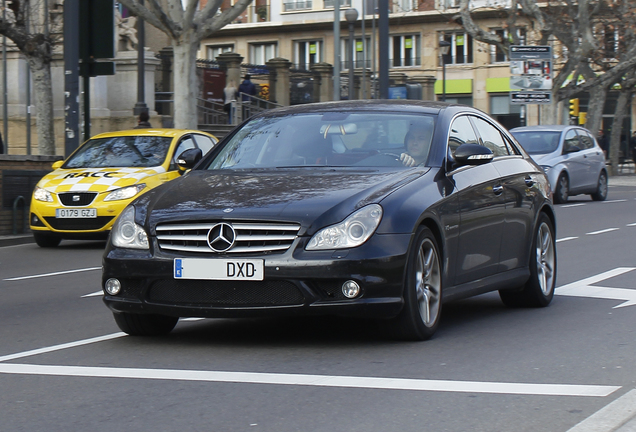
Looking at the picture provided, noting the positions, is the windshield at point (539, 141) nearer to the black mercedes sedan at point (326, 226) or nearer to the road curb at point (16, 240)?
the road curb at point (16, 240)

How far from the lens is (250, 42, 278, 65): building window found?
7131 centimetres

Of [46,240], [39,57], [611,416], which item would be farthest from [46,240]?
[611,416]

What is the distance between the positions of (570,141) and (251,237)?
63.7 feet

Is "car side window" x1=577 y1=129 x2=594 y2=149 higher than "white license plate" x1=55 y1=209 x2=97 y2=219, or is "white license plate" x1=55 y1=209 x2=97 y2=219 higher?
"car side window" x1=577 y1=129 x2=594 y2=149

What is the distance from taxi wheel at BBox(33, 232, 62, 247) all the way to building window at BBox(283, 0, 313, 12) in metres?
56.2

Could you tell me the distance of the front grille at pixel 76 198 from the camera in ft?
47.1

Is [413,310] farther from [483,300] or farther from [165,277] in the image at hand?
[483,300]

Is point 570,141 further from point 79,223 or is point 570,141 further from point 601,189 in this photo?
point 79,223

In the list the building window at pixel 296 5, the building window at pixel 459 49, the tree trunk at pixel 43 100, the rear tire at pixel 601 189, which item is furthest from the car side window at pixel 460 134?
the building window at pixel 296 5

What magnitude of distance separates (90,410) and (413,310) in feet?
7.12

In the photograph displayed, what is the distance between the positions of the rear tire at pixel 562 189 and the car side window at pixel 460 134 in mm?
16252

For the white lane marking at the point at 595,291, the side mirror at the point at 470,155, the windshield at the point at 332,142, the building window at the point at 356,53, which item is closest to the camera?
the side mirror at the point at 470,155

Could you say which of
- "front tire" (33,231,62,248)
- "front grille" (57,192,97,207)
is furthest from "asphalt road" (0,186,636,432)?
"front tire" (33,231,62,248)

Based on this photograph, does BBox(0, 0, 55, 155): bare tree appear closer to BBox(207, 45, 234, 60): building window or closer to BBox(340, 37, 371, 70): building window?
BBox(340, 37, 371, 70): building window
